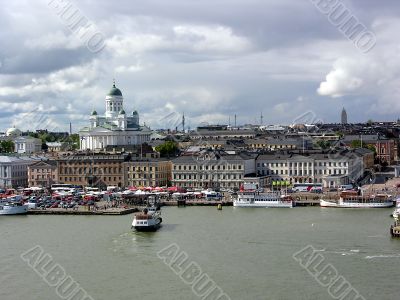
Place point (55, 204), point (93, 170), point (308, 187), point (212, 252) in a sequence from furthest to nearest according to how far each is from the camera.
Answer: point (93, 170) → point (308, 187) → point (55, 204) → point (212, 252)

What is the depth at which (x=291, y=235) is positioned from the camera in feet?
Answer: 74.2

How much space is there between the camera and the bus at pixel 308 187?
36016 millimetres

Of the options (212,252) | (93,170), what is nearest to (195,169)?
(93,170)

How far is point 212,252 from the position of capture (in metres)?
20.2

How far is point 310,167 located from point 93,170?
11.3 metres

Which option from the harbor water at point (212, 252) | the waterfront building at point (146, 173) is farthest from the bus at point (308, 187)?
the waterfront building at point (146, 173)

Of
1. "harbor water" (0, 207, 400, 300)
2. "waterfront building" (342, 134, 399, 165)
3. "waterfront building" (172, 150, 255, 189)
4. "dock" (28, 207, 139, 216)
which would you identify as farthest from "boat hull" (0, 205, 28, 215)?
"waterfront building" (342, 134, 399, 165)

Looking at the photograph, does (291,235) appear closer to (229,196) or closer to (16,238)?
(16,238)

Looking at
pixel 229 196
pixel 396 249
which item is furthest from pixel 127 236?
pixel 229 196

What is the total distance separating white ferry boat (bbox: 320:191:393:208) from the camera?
100 ft

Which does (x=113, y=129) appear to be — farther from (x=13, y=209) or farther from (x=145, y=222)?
(x=145, y=222)

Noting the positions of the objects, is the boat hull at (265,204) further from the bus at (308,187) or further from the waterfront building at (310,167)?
the waterfront building at (310,167)

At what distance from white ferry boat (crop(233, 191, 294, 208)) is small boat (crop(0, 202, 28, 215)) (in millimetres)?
8416

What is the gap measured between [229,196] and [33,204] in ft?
28.6
